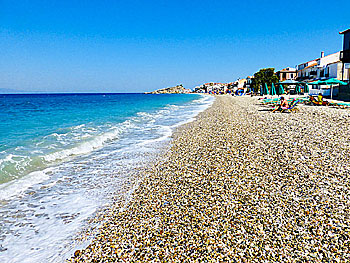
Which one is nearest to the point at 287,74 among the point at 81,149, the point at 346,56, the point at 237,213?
the point at 346,56

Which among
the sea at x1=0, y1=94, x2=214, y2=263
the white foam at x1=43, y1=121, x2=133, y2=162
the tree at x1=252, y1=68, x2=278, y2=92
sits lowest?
the sea at x1=0, y1=94, x2=214, y2=263

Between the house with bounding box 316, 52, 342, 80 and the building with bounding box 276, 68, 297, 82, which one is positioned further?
the building with bounding box 276, 68, 297, 82

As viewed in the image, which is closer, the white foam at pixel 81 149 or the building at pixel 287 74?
the white foam at pixel 81 149

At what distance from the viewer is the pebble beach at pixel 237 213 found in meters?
3.03

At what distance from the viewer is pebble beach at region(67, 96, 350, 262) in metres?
3.03

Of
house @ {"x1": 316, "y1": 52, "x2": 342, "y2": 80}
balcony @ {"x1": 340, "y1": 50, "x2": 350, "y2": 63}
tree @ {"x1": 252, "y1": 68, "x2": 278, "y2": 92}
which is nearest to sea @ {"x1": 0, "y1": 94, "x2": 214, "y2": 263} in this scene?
balcony @ {"x1": 340, "y1": 50, "x2": 350, "y2": 63}

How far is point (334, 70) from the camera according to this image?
37.9m

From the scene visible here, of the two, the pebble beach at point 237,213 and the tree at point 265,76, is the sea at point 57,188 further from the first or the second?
the tree at point 265,76

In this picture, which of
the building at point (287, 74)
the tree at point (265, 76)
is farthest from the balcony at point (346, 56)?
the building at point (287, 74)

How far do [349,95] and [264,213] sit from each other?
2836 cm

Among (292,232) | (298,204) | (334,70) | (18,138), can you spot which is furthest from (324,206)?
(334,70)

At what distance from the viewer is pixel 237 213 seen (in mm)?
3814

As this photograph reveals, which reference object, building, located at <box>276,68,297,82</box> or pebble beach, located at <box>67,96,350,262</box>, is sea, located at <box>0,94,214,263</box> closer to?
pebble beach, located at <box>67,96,350,262</box>

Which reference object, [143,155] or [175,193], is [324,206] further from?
[143,155]
